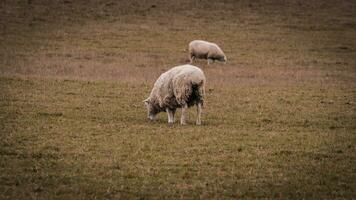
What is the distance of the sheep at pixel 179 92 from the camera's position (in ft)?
53.1

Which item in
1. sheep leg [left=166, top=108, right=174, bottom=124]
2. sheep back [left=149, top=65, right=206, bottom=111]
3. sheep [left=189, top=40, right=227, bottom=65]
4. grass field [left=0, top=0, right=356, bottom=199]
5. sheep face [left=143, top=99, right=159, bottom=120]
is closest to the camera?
grass field [left=0, top=0, right=356, bottom=199]

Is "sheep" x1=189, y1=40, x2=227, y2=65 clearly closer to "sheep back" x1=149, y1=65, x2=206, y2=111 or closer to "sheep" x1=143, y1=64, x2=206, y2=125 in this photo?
"sheep" x1=143, y1=64, x2=206, y2=125

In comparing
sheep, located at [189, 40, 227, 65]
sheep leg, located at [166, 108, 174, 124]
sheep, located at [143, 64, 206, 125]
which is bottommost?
sheep leg, located at [166, 108, 174, 124]

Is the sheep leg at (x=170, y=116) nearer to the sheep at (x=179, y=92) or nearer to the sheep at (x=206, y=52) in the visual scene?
the sheep at (x=179, y=92)

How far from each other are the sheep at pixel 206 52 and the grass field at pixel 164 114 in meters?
0.65

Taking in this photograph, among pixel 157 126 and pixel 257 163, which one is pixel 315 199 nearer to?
pixel 257 163

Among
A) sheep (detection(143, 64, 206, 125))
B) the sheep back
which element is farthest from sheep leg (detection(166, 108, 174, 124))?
the sheep back

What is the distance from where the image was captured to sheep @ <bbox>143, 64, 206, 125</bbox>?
16.2 metres

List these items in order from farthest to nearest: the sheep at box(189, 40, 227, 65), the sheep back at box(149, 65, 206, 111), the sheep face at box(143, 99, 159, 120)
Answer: the sheep at box(189, 40, 227, 65)
the sheep face at box(143, 99, 159, 120)
the sheep back at box(149, 65, 206, 111)

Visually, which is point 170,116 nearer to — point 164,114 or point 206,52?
point 164,114

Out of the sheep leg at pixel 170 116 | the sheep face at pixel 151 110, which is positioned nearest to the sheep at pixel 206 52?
the sheep face at pixel 151 110

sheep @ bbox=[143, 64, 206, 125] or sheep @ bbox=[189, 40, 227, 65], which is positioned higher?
sheep @ bbox=[189, 40, 227, 65]

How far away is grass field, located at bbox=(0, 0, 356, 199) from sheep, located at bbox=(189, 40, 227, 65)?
2.13 ft

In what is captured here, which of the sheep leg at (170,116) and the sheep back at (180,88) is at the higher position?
the sheep back at (180,88)
